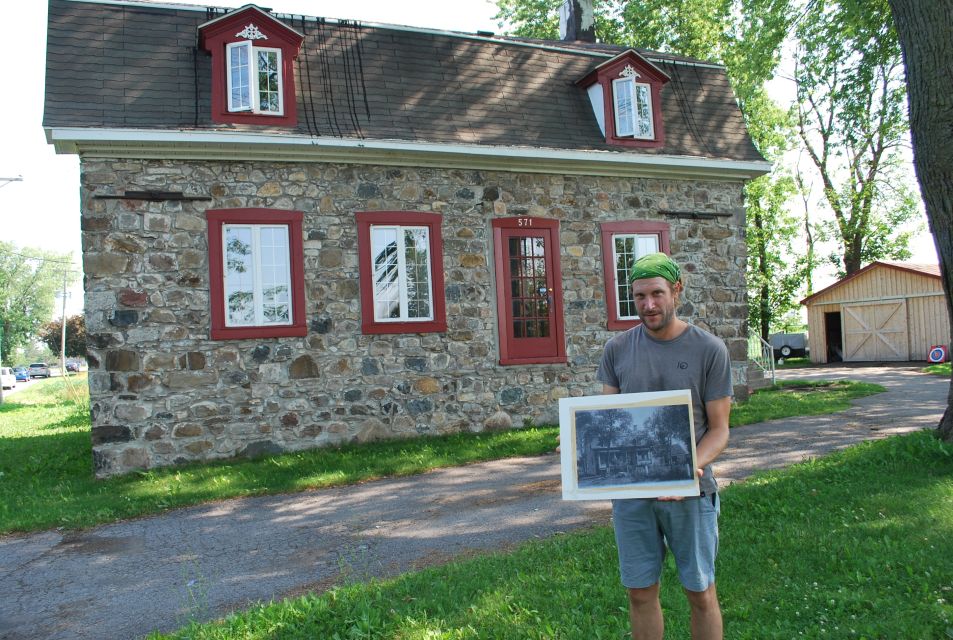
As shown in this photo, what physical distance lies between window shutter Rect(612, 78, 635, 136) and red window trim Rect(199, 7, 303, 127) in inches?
210

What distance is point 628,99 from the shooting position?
494 inches

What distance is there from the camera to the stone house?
9820 millimetres

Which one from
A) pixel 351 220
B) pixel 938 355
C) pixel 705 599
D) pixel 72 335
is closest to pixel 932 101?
pixel 705 599

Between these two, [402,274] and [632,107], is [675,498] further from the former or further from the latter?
[632,107]

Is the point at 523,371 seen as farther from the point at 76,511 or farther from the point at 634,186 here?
the point at 76,511

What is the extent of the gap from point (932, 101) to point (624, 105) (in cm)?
655

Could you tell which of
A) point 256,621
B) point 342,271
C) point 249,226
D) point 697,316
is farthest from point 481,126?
point 256,621

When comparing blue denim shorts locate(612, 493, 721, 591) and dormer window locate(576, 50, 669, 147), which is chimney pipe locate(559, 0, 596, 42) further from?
blue denim shorts locate(612, 493, 721, 591)

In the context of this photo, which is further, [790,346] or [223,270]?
[790,346]

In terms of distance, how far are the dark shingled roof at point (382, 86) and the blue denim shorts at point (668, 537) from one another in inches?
337

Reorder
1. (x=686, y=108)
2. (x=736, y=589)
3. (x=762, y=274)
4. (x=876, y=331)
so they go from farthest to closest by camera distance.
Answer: (x=762, y=274) < (x=876, y=331) < (x=686, y=108) < (x=736, y=589)

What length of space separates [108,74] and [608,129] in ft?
25.1

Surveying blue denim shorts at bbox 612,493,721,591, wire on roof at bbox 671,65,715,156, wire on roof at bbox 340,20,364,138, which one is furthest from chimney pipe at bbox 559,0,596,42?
blue denim shorts at bbox 612,493,721,591

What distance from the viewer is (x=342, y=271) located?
35.3 ft
